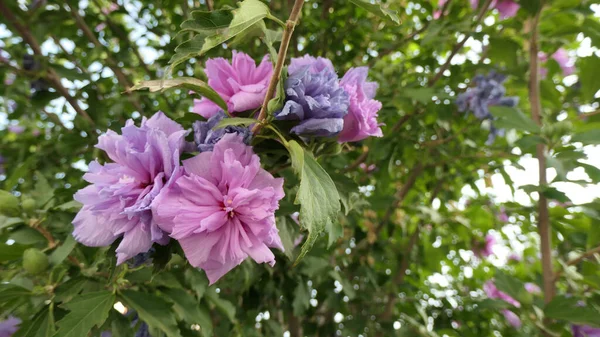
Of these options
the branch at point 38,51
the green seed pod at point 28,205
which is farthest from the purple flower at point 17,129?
the green seed pod at point 28,205

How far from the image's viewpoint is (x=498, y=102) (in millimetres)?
1162

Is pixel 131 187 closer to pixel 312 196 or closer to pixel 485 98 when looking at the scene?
pixel 312 196

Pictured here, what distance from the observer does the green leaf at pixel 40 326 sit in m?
0.61

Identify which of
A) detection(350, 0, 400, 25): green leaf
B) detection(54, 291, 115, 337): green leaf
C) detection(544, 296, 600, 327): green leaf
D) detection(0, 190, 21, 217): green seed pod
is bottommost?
detection(54, 291, 115, 337): green leaf

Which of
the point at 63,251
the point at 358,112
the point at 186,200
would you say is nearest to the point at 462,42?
the point at 358,112

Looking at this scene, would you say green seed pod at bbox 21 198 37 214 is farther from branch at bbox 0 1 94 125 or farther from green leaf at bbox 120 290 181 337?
branch at bbox 0 1 94 125

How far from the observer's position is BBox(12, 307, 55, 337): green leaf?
614mm

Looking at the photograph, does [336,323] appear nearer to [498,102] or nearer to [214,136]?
[498,102]

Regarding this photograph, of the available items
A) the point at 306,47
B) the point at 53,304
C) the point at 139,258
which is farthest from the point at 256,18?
the point at 306,47

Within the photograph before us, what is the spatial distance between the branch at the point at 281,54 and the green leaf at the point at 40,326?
0.42m

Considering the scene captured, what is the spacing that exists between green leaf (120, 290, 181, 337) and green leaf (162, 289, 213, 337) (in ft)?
0.23

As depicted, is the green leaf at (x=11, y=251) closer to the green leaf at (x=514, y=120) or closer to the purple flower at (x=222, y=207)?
the purple flower at (x=222, y=207)

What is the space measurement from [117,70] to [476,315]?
51.8 inches

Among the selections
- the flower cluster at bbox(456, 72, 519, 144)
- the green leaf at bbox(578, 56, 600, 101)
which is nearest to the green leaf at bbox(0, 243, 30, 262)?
the flower cluster at bbox(456, 72, 519, 144)
